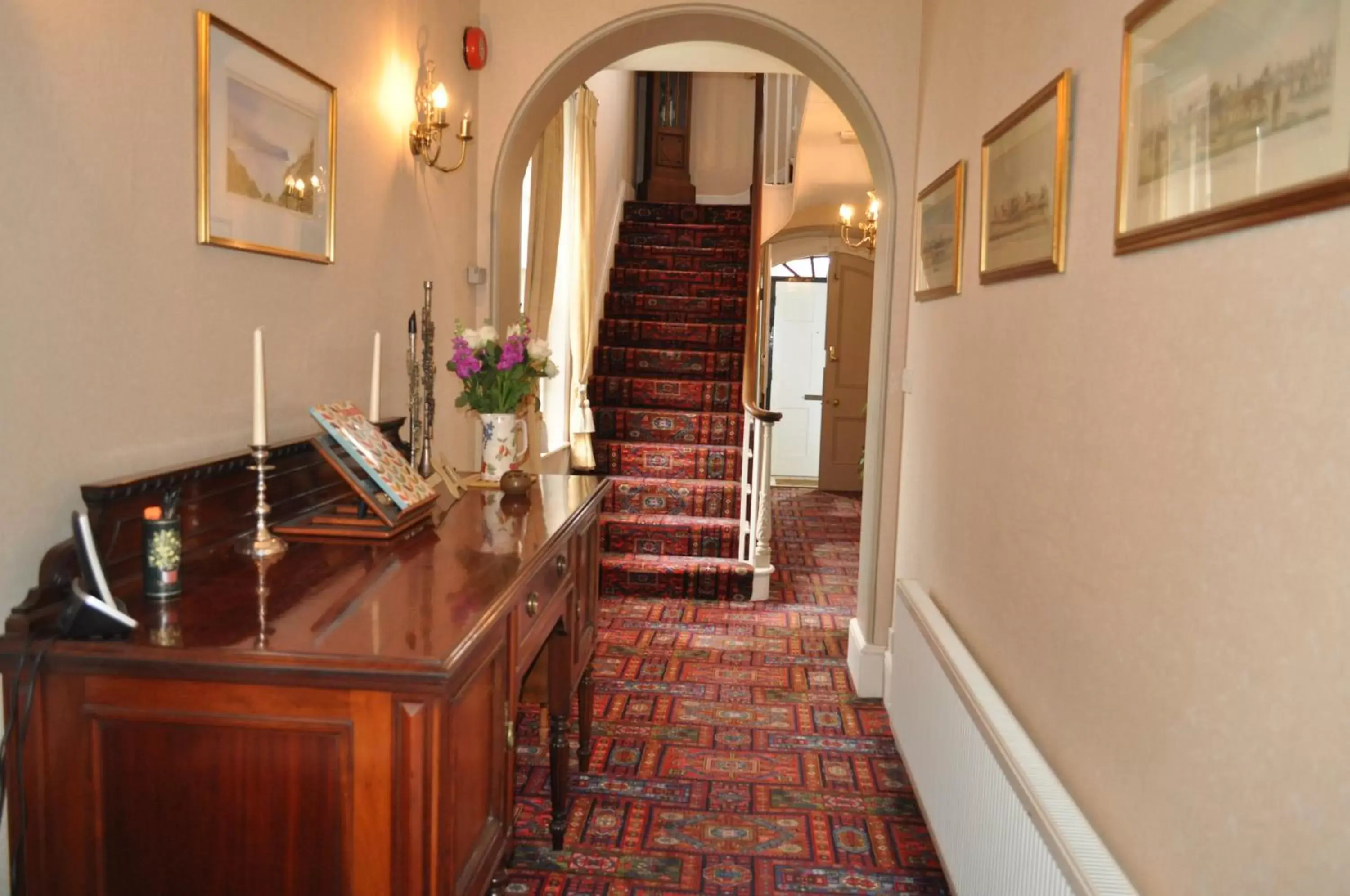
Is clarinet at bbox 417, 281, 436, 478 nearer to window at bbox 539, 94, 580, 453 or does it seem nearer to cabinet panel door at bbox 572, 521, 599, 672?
cabinet panel door at bbox 572, 521, 599, 672

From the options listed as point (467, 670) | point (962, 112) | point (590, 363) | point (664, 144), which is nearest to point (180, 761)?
point (467, 670)

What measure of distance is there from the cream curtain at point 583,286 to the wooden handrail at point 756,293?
101 cm

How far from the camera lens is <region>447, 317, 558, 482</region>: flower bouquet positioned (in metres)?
2.75

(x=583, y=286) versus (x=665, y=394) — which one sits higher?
(x=583, y=286)

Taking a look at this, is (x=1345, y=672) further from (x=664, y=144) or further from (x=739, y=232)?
(x=664, y=144)

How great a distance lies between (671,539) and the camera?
5.68 meters

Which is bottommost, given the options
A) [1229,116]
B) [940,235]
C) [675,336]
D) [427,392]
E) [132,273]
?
[427,392]

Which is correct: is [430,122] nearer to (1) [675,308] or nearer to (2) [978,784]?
(2) [978,784]

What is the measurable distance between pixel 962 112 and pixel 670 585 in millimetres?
3188

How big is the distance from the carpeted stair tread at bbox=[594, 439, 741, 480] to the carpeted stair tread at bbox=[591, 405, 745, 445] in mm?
139

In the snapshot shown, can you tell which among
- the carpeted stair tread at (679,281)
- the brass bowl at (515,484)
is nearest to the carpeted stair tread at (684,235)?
the carpeted stair tread at (679,281)

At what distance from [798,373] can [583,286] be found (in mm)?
4390

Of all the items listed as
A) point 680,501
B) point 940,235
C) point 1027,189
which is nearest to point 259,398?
point 1027,189

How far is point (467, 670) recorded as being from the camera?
5.03 feet
